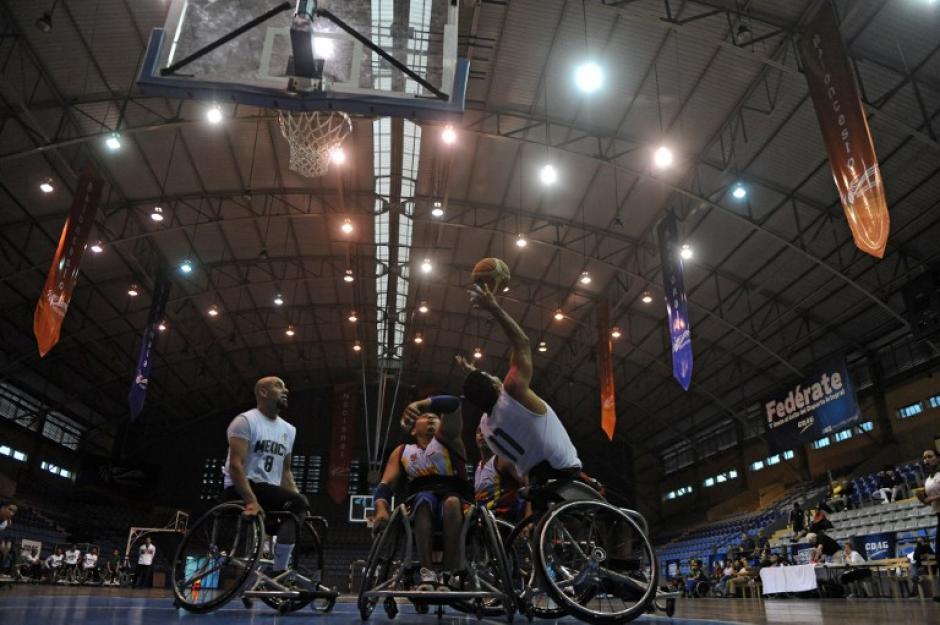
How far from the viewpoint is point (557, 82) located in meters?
12.5

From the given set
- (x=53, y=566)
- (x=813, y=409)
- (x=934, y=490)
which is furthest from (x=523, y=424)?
(x=53, y=566)

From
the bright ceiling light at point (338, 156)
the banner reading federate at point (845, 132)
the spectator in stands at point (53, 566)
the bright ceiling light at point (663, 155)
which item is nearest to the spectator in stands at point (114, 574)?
the spectator in stands at point (53, 566)

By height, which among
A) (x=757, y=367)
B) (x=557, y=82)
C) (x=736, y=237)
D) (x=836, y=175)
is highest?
(x=557, y=82)

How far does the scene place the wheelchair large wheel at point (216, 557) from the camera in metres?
3.14

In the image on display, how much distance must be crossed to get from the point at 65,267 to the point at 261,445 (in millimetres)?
9584

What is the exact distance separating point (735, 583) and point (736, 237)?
8566mm

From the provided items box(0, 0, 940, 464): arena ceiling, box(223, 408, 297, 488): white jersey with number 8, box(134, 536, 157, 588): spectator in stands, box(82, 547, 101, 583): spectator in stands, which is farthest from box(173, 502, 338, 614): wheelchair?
box(82, 547, 101, 583): spectator in stands

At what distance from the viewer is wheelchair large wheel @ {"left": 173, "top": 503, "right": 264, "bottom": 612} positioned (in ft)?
10.3

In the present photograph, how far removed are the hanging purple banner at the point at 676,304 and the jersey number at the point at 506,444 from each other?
890 centimetres

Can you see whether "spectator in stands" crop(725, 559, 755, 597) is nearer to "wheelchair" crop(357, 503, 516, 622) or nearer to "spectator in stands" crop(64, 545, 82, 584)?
"wheelchair" crop(357, 503, 516, 622)

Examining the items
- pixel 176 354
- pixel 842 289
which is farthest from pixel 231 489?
pixel 176 354

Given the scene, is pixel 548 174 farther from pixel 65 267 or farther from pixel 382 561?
pixel 382 561

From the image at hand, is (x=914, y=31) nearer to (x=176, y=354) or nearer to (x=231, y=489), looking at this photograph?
(x=231, y=489)

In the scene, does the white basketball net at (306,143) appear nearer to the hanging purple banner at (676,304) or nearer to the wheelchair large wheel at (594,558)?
the hanging purple banner at (676,304)
